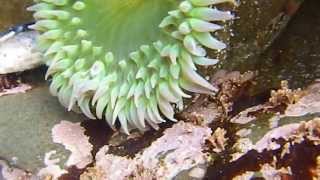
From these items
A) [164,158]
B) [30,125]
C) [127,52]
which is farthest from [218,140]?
[30,125]

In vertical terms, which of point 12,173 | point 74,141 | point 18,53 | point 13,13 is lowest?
A: point 12,173

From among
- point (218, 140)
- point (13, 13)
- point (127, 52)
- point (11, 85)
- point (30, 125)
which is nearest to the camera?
point (218, 140)

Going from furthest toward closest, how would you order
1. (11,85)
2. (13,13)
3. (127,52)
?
(13,13), (11,85), (127,52)

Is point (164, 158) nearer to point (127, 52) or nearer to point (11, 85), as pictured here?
point (127, 52)

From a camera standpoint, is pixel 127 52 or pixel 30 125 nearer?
pixel 127 52

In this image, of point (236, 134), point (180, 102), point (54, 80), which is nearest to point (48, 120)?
point (54, 80)

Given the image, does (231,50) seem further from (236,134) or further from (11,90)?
(11,90)

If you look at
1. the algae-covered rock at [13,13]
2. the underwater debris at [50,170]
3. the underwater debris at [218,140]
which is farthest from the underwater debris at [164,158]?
the algae-covered rock at [13,13]

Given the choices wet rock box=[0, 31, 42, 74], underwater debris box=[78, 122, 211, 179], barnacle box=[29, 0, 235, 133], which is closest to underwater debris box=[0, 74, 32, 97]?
wet rock box=[0, 31, 42, 74]
